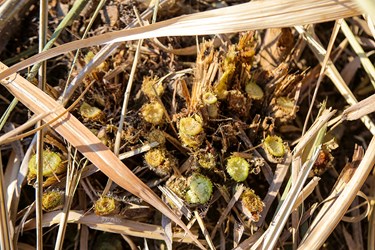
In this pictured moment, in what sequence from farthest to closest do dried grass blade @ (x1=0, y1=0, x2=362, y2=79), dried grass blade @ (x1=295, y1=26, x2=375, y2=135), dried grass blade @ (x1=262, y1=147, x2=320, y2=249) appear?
dried grass blade @ (x1=295, y1=26, x2=375, y2=135)
dried grass blade @ (x1=262, y1=147, x2=320, y2=249)
dried grass blade @ (x1=0, y1=0, x2=362, y2=79)

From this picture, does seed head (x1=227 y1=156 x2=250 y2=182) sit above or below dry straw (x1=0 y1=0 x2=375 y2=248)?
below

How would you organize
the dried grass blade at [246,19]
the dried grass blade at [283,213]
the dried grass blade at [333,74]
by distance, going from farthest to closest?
the dried grass blade at [333,74] < the dried grass blade at [283,213] < the dried grass blade at [246,19]

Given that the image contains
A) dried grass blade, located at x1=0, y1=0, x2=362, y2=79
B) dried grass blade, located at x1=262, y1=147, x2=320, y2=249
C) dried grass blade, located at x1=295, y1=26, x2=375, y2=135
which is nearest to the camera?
dried grass blade, located at x1=0, y1=0, x2=362, y2=79

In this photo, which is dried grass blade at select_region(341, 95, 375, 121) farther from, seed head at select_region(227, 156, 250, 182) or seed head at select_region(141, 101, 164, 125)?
seed head at select_region(141, 101, 164, 125)

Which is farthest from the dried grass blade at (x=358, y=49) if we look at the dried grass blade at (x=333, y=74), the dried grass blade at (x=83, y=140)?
the dried grass blade at (x=83, y=140)

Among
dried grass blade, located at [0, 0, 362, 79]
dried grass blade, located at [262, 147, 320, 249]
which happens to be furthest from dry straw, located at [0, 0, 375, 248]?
dried grass blade, located at [262, 147, 320, 249]

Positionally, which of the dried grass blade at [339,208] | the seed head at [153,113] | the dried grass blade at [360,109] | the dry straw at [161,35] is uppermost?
the dry straw at [161,35]

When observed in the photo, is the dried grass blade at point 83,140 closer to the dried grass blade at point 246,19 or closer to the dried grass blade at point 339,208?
the dried grass blade at point 246,19

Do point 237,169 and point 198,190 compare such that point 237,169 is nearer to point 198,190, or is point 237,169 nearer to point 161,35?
point 198,190
